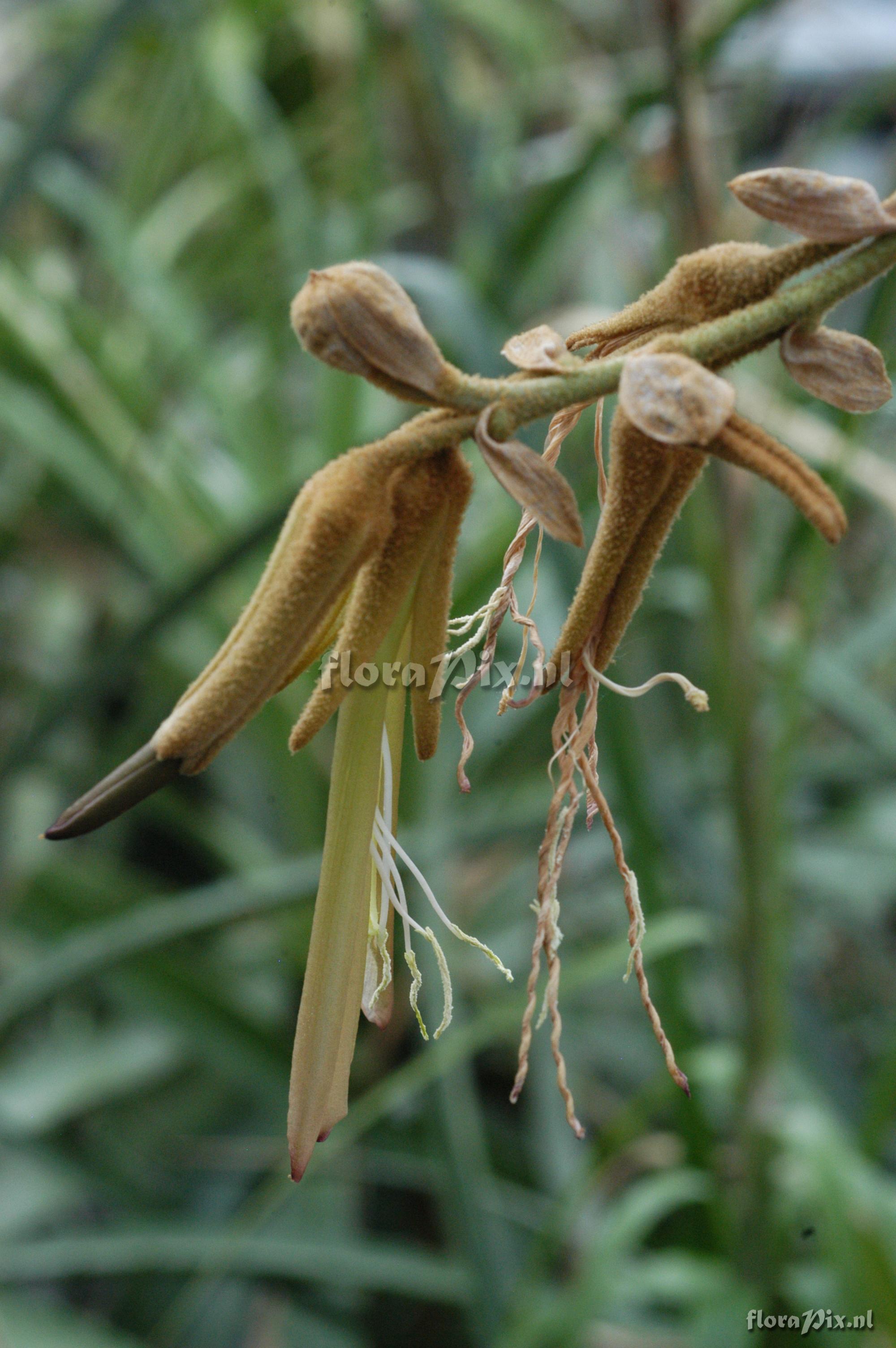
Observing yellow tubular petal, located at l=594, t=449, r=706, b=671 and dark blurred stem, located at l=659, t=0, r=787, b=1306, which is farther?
dark blurred stem, located at l=659, t=0, r=787, b=1306

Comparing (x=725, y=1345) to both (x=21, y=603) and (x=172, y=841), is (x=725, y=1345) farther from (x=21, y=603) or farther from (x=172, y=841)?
(x=21, y=603)

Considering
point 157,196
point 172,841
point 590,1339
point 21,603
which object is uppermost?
point 157,196

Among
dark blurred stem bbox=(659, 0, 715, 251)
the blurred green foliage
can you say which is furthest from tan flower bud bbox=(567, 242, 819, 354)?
dark blurred stem bbox=(659, 0, 715, 251)

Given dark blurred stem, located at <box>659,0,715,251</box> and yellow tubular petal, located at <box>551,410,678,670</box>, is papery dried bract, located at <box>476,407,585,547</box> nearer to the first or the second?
yellow tubular petal, located at <box>551,410,678,670</box>

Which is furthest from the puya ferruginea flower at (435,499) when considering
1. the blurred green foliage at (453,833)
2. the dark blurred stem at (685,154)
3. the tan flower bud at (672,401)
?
the dark blurred stem at (685,154)

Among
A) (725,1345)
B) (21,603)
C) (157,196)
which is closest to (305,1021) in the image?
(725,1345)

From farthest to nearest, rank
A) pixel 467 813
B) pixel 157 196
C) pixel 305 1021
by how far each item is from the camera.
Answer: pixel 157 196 < pixel 467 813 < pixel 305 1021
